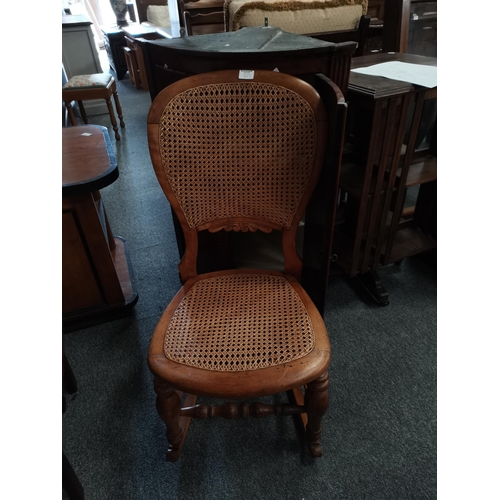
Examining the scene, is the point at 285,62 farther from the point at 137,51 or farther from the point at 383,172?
the point at 137,51

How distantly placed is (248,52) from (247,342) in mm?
758

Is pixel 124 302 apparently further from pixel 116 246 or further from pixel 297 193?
pixel 297 193

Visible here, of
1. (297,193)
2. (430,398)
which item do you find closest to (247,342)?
(297,193)

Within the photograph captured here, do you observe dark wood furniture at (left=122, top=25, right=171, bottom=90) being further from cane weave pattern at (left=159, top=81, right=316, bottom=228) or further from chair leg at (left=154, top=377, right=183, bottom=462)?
chair leg at (left=154, top=377, right=183, bottom=462)

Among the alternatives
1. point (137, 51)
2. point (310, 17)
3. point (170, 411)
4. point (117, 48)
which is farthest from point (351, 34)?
point (117, 48)

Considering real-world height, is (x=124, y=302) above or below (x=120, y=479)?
above

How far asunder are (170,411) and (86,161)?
3.26 feet

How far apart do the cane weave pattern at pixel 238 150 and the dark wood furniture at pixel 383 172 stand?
372 mm

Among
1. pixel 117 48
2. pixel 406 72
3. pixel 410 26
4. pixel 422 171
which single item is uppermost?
pixel 410 26

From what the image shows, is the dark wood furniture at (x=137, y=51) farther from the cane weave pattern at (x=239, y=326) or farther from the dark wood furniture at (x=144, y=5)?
the cane weave pattern at (x=239, y=326)

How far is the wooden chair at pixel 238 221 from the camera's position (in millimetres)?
823

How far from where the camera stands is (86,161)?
138 cm

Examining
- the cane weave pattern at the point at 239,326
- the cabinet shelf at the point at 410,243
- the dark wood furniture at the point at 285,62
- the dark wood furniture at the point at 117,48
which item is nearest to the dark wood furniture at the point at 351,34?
the dark wood furniture at the point at 285,62

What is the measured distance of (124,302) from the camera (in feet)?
5.15
